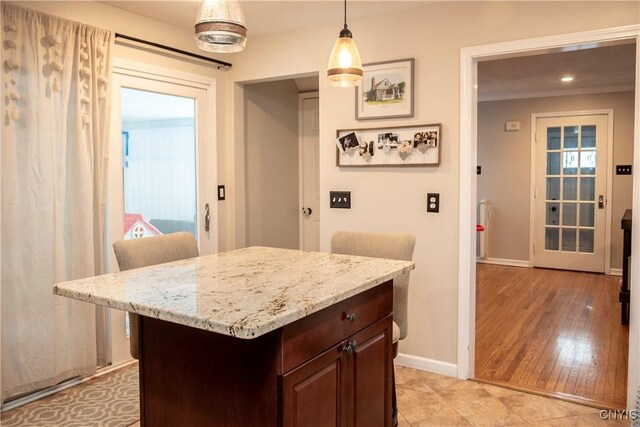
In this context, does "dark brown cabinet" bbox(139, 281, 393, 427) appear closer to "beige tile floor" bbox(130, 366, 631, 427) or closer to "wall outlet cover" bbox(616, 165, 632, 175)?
"beige tile floor" bbox(130, 366, 631, 427)

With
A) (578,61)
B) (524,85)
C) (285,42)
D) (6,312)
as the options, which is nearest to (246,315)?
(6,312)

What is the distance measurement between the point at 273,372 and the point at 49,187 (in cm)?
205

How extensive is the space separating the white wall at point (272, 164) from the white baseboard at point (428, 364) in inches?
67.0

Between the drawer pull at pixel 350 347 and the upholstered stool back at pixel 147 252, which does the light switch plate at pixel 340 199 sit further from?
the drawer pull at pixel 350 347

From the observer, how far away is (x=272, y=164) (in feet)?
14.8

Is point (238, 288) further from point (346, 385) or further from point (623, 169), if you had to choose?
point (623, 169)

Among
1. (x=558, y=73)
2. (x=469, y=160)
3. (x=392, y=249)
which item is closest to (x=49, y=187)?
(x=392, y=249)

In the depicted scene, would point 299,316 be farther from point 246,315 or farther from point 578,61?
point 578,61

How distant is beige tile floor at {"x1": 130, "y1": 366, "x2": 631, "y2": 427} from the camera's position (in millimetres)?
2523

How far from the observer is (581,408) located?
2.67 metres

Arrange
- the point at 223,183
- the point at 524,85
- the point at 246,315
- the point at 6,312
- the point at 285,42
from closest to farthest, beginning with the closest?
the point at 246,315
the point at 6,312
the point at 285,42
the point at 223,183
the point at 524,85

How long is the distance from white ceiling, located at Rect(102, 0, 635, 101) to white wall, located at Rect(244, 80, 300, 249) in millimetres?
417

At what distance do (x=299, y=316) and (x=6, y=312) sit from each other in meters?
2.07

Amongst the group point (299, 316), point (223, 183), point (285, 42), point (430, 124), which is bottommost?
point (299, 316)
